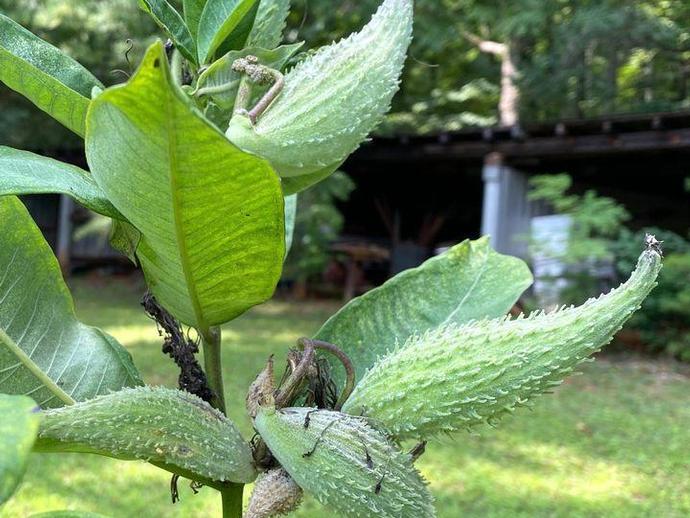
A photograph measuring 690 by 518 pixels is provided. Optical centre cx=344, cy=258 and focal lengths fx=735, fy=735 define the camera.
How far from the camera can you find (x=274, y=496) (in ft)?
2.20

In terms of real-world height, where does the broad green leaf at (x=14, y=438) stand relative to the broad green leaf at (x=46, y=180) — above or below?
below

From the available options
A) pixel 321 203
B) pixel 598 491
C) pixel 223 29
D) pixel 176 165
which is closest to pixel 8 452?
pixel 176 165

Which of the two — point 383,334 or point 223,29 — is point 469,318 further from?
point 223,29

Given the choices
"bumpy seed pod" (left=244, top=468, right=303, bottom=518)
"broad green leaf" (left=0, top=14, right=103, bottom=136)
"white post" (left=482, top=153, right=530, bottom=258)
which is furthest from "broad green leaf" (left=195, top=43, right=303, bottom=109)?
"white post" (left=482, top=153, right=530, bottom=258)

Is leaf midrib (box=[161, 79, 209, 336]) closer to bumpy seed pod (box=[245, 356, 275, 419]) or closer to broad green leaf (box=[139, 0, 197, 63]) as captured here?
bumpy seed pod (box=[245, 356, 275, 419])

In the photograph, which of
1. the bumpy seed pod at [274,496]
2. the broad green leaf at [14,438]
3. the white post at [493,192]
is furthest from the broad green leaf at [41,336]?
the white post at [493,192]

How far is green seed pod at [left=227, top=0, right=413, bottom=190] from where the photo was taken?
0.66m

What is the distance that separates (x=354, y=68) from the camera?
686 mm

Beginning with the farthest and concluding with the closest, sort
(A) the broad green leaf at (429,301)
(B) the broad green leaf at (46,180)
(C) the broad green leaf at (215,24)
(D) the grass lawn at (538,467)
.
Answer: (D) the grass lawn at (538,467)
(A) the broad green leaf at (429,301)
(C) the broad green leaf at (215,24)
(B) the broad green leaf at (46,180)

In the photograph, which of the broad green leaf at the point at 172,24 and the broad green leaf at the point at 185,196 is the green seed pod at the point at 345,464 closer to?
the broad green leaf at the point at 185,196

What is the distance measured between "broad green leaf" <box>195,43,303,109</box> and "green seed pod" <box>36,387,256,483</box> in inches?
11.7

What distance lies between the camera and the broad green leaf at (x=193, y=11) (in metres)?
0.81

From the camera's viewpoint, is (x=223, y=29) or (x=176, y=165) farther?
(x=223, y=29)

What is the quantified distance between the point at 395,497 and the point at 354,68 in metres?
0.39
